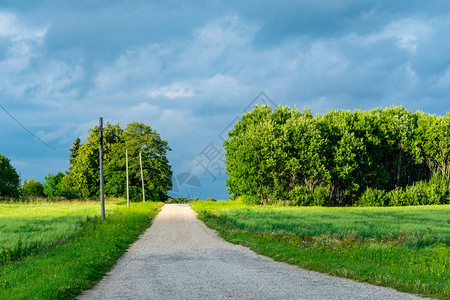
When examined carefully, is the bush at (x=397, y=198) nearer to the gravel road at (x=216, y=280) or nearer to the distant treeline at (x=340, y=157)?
the distant treeline at (x=340, y=157)

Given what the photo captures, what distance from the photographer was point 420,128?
5719cm

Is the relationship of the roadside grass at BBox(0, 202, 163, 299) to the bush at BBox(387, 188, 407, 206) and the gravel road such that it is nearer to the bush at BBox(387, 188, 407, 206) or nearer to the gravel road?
the gravel road

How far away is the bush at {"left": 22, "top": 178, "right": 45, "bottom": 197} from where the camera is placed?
99375 millimetres

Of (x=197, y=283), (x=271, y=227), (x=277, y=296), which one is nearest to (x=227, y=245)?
(x=271, y=227)

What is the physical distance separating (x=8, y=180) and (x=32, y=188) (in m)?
22.5

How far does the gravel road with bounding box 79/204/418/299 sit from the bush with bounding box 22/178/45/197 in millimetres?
97584

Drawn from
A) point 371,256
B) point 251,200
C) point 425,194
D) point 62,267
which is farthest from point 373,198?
point 62,267

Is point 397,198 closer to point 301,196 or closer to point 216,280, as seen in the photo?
point 301,196

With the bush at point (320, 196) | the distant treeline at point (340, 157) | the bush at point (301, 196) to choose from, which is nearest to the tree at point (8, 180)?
the distant treeline at point (340, 157)

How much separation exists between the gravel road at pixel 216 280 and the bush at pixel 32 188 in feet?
320

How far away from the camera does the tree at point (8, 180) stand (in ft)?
254

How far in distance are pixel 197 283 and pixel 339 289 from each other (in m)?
3.59

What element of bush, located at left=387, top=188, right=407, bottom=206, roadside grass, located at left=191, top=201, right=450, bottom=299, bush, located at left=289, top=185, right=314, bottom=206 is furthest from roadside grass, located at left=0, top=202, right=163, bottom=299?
bush, located at left=387, top=188, right=407, bottom=206

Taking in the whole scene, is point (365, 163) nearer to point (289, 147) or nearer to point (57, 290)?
point (289, 147)
